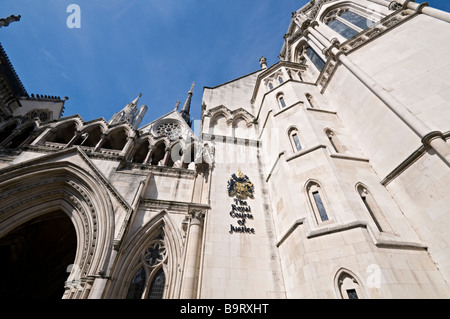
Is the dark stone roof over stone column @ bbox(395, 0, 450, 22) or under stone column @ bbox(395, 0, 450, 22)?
over

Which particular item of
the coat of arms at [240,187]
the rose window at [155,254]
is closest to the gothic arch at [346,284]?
the coat of arms at [240,187]

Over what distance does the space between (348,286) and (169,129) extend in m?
15.7

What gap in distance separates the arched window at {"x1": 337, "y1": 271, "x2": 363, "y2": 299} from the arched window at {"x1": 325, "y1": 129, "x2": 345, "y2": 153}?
4789 millimetres

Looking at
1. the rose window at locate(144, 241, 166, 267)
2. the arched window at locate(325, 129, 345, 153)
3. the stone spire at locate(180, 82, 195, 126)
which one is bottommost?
the rose window at locate(144, 241, 166, 267)

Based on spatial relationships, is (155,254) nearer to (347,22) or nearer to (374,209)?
(374,209)

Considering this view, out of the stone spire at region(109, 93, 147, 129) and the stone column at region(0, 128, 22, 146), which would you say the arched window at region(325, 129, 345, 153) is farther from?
the stone column at region(0, 128, 22, 146)

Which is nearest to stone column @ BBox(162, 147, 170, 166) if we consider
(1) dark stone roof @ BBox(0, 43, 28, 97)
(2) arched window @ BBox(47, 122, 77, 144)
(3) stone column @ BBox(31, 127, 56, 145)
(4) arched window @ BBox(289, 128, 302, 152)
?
(2) arched window @ BBox(47, 122, 77, 144)

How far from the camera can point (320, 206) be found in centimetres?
628

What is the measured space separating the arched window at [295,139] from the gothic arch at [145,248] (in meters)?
6.11

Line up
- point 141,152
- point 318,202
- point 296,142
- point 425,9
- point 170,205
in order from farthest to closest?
point 141,152 → point 425,9 → point 296,142 → point 170,205 → point 318,202

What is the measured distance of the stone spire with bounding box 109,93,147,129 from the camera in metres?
17.9

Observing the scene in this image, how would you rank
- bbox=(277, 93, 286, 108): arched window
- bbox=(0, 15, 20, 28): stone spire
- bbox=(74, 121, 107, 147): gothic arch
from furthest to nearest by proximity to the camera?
bbox=(0, 15, 20, 28): stone spire < bbox=(74, 121, 107, 147): gothic arch < bbox=(277, 93, 286, 108): arched window

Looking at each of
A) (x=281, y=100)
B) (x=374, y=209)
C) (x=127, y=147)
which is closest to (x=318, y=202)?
(x=374, y=209)
